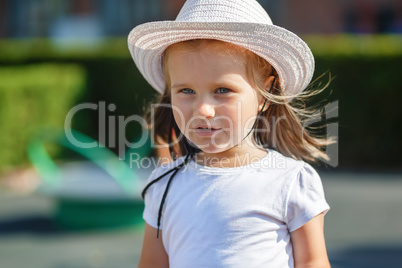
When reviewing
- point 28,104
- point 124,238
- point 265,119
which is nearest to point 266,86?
point 265,119

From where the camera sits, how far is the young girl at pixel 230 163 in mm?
1943

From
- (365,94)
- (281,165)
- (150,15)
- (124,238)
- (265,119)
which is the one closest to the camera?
(281,165)

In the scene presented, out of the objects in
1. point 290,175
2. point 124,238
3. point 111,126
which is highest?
point 290,175

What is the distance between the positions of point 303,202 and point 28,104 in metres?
7.68

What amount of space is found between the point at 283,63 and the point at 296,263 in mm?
654

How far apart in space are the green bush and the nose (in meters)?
7.02

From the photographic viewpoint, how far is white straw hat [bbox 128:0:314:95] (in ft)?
6.32

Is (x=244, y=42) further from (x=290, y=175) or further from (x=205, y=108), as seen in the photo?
(x=290, y=175)

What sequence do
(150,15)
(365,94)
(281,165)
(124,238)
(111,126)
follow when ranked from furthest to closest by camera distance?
(150,15)
(111,126)
(365,94)
(124,238)
(281,165)

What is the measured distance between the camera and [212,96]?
1960mm

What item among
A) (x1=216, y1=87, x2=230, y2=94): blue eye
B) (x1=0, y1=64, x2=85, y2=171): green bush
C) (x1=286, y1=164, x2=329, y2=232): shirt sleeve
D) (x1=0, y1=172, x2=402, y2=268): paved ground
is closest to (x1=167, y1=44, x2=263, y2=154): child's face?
(x1=216, y1=87, x2=230, y2=94): blue eye

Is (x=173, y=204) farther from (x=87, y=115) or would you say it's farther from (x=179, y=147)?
(x=87, y=115)

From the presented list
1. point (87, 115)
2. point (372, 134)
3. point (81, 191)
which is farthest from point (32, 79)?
point (372, 134)

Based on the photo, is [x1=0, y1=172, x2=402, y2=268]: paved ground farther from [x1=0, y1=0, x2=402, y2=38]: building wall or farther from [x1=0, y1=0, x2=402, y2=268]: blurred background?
[x1=0, y1=0, x2=402, y2=38]: building wall
